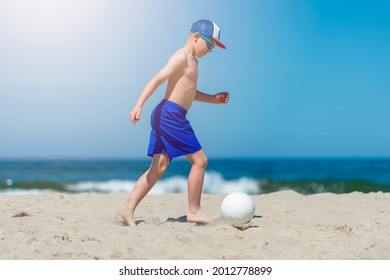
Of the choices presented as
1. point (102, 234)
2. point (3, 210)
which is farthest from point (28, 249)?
point (3, 210)

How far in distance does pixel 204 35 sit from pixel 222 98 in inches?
27.7

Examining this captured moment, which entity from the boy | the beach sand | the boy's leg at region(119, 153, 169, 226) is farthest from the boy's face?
the beach sand

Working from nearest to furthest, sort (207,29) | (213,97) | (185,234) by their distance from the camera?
(185,234)
(207,29)
(213,97)

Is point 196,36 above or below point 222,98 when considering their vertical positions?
above

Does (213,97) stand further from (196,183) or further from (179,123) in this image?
(196,183)

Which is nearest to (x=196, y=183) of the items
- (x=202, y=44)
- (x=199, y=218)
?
(x=199, y=218)

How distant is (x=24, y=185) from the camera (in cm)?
1678

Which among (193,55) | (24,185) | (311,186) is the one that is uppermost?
(193,55)

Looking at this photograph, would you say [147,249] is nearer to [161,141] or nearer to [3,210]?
[161,141]

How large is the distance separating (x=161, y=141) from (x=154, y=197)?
8.41 feet

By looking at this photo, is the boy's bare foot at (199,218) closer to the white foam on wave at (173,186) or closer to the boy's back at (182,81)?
the boy's back at (182,81)

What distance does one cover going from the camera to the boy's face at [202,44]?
4457 mm

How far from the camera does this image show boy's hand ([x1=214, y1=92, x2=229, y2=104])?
16.0ft

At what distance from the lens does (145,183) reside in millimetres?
4391
